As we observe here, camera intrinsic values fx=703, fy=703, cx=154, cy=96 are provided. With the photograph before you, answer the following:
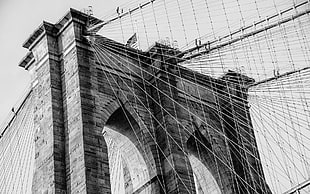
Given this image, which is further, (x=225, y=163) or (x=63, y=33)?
(x=225, y=163)

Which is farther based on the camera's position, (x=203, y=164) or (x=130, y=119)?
(x=203, y=164)

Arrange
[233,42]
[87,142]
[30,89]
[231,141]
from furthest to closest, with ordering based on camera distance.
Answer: [231,141] → [30,89] → [233,42] → [87,142]

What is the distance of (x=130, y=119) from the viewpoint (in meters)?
29.6

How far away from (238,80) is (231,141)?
2.93 meters

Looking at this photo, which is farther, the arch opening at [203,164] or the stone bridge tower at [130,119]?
the arch opening at [203,164]

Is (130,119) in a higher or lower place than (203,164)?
higher

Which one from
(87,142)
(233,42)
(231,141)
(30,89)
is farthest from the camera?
(231,141)

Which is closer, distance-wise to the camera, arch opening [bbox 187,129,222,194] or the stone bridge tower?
the stone bridge tower

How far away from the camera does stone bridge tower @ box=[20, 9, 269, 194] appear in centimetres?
2589

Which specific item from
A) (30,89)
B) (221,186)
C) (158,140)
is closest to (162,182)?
(158,140)

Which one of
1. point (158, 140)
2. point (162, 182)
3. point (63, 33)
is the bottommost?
point (162, 182)

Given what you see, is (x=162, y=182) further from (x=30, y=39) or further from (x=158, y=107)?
(x=30, y=39)

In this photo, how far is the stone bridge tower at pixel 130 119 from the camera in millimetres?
25891

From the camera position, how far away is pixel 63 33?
2859 cm
